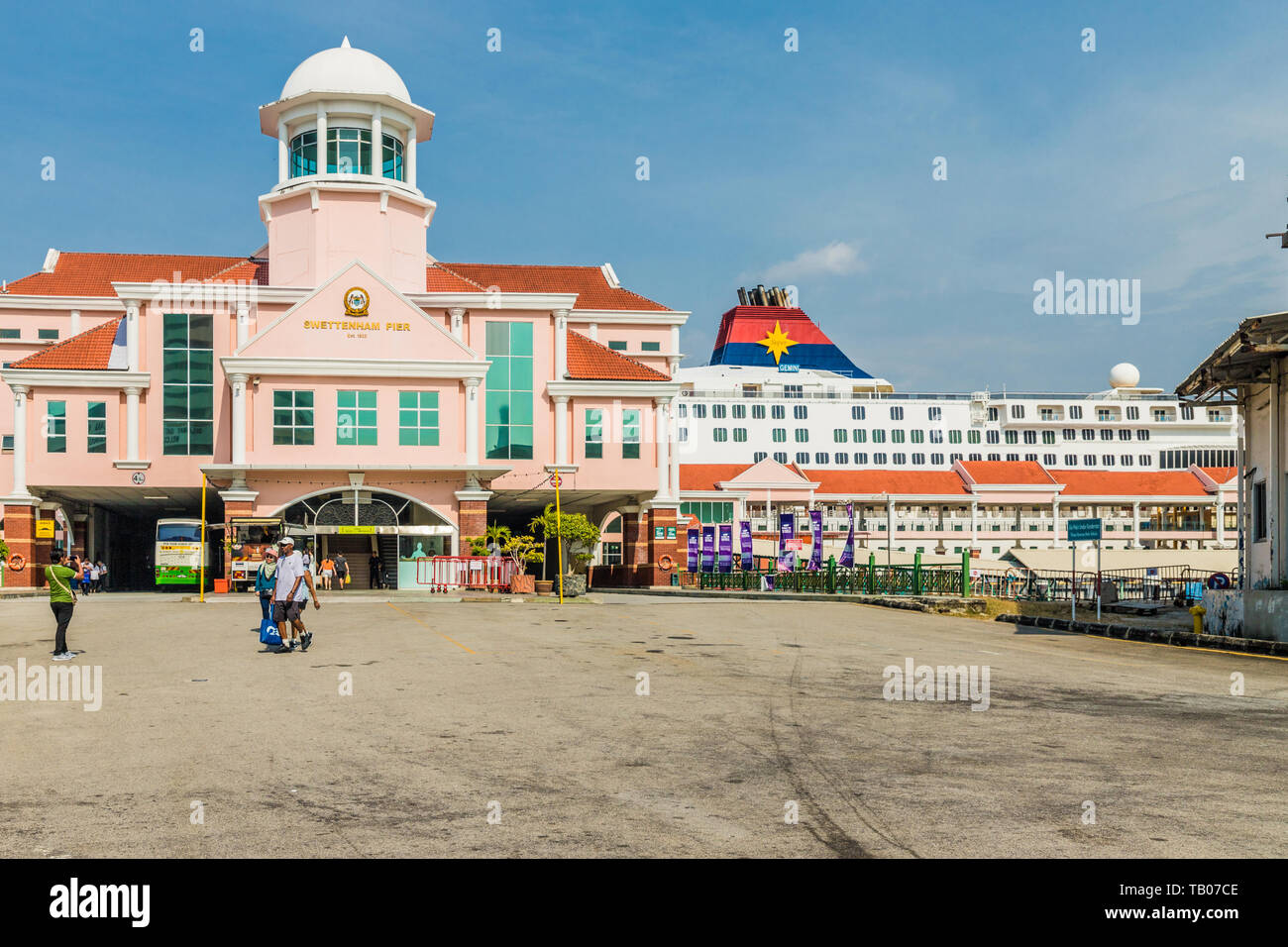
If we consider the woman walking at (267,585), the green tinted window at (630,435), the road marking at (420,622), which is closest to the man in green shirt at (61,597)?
the woman walking at (267,585)

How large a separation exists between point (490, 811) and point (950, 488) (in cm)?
7935

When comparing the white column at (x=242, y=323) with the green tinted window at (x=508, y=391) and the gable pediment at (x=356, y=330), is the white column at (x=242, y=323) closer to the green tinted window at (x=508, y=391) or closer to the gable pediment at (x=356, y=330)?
the gable pediment at (x=356, y=330)

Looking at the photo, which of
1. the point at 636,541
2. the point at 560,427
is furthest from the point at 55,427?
the point at 636,541

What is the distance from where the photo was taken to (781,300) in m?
102

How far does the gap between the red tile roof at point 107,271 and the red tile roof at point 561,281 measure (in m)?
11.8

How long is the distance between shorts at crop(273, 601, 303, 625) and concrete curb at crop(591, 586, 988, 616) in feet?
68.2

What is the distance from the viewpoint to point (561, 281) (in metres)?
63.7

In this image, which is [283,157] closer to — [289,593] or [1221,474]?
[289,593]

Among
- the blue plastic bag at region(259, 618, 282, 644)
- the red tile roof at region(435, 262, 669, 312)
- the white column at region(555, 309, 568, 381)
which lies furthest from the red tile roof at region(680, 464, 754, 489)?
the blue plastic bag at region(259, 618, 282, 644)

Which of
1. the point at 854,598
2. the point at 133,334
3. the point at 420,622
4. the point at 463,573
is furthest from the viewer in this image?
the point at 133,334

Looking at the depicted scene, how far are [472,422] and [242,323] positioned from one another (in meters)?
10.9

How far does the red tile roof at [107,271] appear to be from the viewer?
5825 cm
